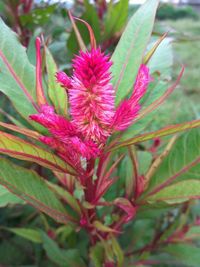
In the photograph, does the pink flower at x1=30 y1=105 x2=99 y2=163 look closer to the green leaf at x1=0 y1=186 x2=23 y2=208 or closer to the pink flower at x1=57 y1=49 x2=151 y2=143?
the pink flower at x1=57 y1=49 x2=151 y2=143

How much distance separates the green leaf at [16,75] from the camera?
717 millimetres

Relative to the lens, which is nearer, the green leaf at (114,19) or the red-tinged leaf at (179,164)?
the red-tinged leaf at (179,164)

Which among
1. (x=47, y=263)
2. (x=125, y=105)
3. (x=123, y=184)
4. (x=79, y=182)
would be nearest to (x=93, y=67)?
(x=125, y=105)

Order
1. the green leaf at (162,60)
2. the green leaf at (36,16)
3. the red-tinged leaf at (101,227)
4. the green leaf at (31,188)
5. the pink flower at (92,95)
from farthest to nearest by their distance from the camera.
→ the green leaf at (36,16)
the green leaf at (162,60)
the red-tinged leaf at (101,227)
the green leaf at (31,188)
the pink flower at (92,95)

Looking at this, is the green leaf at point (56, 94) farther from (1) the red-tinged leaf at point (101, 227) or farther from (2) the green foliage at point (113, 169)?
(1) the red-tinged leaf at point (101, 227)

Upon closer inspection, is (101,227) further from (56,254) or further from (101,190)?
(56,254)

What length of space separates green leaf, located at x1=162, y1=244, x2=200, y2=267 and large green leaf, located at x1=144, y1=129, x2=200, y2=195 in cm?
32

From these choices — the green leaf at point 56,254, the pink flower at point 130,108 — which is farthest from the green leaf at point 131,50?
the green leaf at point 56,254

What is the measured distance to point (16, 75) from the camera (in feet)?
2.40

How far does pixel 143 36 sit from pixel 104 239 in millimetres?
412

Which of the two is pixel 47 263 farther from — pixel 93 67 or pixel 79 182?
pixel 93 67

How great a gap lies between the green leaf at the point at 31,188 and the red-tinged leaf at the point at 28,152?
2.3 inches

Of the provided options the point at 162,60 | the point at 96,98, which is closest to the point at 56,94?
the point at 96,98

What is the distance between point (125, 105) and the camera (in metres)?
0.54
